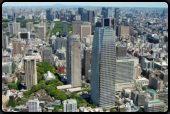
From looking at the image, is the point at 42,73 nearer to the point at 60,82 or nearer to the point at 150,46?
the point at 60,82

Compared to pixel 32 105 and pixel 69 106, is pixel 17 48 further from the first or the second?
pixel 69 106

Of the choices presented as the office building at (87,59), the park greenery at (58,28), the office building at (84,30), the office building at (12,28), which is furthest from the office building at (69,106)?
the office building at (12,28)

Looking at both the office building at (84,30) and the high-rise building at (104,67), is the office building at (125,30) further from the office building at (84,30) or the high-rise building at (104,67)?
the high-rise building at (104,67)

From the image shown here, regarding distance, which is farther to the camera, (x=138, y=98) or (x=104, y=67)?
(x=138, y=98)

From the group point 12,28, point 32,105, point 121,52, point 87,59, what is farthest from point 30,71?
point 12,28

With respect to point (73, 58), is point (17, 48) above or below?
below

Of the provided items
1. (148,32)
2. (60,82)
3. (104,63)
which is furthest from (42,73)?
(148,32)
